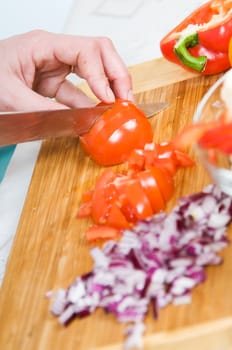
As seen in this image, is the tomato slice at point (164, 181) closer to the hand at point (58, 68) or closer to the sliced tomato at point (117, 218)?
the sliced tomato at point (117, 218)

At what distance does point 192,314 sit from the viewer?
46.3 inches

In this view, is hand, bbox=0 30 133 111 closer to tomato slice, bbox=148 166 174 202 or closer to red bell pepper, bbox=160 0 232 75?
red bell pepper, bbox=160 0 232 75

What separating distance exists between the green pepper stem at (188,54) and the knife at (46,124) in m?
0.22

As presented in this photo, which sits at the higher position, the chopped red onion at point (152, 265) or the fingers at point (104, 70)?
the fingers at point (104, 70)

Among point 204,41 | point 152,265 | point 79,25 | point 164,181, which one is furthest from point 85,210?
point 79,25

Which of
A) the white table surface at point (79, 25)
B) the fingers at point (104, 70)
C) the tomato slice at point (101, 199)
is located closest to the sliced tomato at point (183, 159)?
the tomato slice at point (101, 199)

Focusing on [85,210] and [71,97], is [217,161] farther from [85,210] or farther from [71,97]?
[71,97]

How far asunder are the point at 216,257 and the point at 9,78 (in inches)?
27.1

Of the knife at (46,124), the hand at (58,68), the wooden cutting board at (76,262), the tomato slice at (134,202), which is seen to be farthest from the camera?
the hand at (58,68)

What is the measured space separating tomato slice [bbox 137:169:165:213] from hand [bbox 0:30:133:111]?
0.26 m

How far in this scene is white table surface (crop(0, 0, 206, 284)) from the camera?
1694 millimetres

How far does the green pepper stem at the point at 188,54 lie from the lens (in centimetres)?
164

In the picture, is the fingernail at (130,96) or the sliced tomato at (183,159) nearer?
the sliced tomato at (183,159)

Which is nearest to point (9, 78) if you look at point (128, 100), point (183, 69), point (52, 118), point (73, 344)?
point (52, 118)
